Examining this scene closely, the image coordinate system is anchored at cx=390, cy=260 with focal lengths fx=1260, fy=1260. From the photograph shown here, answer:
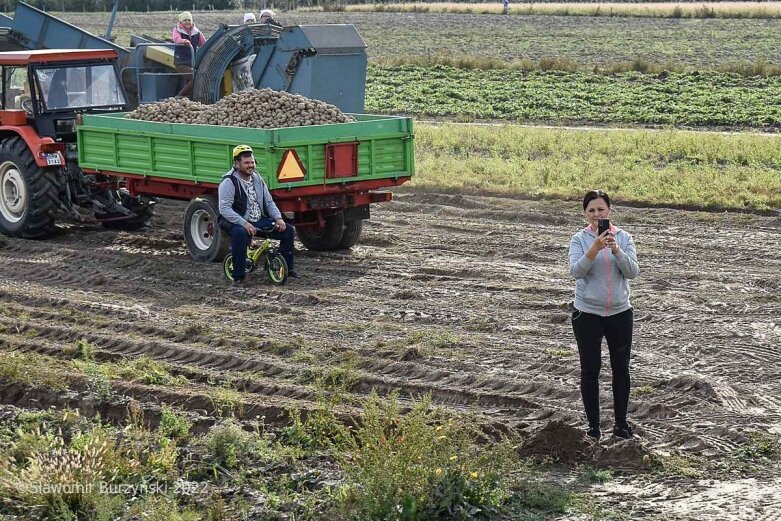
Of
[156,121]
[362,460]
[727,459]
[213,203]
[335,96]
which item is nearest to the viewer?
[362,460]

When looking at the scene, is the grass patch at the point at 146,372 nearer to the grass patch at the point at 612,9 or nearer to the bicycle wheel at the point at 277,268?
the bicycle wheel at the point at 277,268

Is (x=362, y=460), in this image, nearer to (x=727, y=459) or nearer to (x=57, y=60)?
(x=727, y=459)

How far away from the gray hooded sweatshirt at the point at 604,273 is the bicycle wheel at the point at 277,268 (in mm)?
4948

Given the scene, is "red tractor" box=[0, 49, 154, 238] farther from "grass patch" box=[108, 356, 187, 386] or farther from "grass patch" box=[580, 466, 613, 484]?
"grass patch" box=[580, 466, 613, 484]

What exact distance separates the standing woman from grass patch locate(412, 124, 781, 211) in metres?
8.30

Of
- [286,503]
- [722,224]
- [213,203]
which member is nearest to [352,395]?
[286,503]

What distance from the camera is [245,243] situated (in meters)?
11.9

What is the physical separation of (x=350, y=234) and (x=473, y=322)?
354 centimetres

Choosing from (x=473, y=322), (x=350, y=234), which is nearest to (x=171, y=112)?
(x=350, y=234)

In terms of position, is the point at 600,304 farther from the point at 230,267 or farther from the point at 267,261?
the point at 230,267

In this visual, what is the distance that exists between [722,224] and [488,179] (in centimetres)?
418

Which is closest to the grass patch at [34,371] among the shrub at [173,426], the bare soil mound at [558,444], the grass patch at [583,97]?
the shrub at [173,426]

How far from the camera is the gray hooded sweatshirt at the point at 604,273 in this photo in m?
7.36

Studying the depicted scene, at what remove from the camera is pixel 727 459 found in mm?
7242
